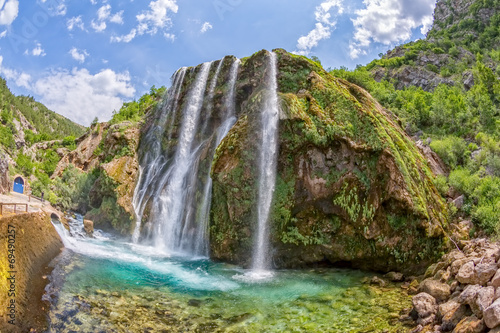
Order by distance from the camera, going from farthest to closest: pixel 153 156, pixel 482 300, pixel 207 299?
1. pixel 153 156
2. pixel 207 299
3. pixel 482 300

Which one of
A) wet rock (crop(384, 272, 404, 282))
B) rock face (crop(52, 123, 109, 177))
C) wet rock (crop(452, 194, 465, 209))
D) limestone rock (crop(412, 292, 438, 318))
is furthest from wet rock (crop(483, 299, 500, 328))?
rock face (crop(52, 123, 109, 177))

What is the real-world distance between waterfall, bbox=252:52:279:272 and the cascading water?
372 cm

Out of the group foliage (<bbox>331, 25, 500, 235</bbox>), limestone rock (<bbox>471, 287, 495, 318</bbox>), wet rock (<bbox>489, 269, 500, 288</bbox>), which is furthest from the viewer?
foliage (<bbox>331, 25, 500, 235</bbox>)

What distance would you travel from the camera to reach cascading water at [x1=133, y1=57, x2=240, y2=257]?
66.1ft

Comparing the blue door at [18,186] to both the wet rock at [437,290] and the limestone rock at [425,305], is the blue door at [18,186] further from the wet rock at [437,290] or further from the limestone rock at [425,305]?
the wet rock at [437,290]

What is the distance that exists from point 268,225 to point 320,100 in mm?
7903

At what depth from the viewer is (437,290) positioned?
9906mm

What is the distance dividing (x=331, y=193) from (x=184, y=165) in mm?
12583

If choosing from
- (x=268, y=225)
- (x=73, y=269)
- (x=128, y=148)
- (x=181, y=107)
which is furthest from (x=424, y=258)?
(x=128, y=148)

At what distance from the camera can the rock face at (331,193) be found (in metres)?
15.3

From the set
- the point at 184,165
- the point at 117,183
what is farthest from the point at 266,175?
the point at 117,183

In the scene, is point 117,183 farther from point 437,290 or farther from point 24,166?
point 24,166

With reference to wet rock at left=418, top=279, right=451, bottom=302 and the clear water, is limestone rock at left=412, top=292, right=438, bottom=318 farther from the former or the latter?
the clear water

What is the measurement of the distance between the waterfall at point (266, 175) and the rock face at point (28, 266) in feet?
30.3
